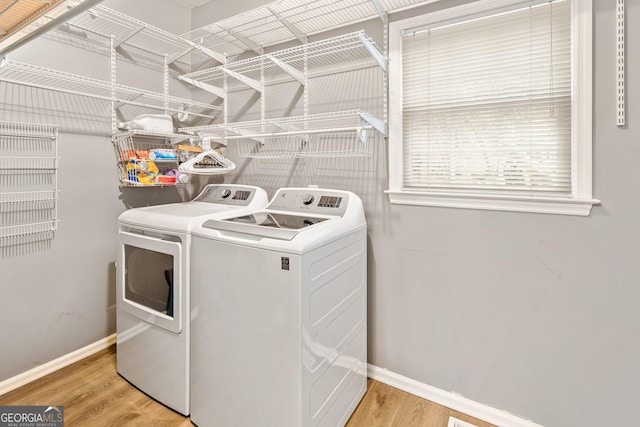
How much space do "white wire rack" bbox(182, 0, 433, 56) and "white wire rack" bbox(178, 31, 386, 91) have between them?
5.5 inches

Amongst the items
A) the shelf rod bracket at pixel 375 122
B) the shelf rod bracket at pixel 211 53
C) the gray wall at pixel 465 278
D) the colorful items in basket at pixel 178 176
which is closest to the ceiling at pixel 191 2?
the gray wall at pixel 465 278

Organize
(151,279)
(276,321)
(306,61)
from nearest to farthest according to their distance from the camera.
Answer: (276,321) → (151,279) → (306,61)

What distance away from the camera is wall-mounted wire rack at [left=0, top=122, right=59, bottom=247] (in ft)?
5.89

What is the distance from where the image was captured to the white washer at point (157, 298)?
1.64 m

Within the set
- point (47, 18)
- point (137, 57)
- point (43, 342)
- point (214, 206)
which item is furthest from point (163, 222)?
point (137, 57)

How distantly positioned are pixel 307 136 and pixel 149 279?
4.25ft

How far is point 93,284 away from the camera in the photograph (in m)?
2.21

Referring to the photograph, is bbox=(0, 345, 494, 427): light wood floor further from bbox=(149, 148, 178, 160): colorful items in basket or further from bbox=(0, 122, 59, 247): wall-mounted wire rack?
bbox=(149, 148, 178, 160): colorful items in basket

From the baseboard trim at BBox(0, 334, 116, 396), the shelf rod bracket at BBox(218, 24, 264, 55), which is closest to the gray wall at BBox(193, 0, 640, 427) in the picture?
the shelf rod bracket at BBox(218, 24, 264, 55)

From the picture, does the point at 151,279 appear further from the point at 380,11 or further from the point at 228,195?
the point at 380,11

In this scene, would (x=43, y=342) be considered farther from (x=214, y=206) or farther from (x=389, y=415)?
(x=389, y=415)

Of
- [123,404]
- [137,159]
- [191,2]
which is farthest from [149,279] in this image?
[191,2]

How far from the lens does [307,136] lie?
7.29ft

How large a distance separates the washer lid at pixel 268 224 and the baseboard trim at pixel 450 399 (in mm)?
1036
